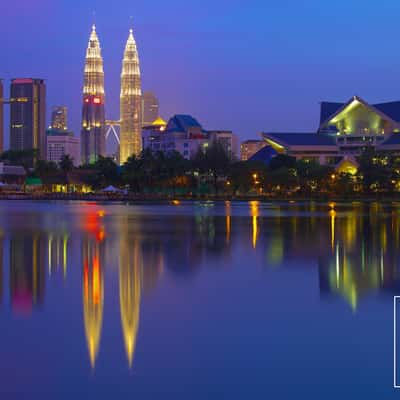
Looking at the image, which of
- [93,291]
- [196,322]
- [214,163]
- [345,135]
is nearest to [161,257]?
[93,291]

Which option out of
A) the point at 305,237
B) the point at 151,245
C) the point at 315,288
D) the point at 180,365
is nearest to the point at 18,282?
the point at 315,288

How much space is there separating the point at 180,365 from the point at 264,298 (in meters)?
4.63

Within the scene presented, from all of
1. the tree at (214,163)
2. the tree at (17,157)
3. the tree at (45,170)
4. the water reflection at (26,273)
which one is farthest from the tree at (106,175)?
the water reflection at (26,273)

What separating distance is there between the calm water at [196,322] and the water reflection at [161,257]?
5 cm

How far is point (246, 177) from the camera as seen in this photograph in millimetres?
80625

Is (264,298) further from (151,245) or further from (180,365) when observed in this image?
(151,245)

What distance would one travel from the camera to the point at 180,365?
326 inches

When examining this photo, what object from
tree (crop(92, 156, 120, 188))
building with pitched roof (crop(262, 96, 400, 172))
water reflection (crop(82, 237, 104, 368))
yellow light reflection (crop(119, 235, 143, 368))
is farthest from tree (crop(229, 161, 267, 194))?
water reflection (crop(82, 237, 104, 368))

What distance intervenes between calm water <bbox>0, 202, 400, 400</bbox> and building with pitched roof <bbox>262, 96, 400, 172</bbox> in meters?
76.9

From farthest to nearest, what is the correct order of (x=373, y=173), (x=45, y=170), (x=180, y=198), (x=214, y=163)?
(x=45, y=170) < (x=214, y=163) < (x=180, y=198) < (x=373, y=173)

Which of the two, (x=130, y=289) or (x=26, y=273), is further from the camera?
(x=26, y=273)

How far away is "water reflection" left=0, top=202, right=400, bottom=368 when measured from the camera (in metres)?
12.4

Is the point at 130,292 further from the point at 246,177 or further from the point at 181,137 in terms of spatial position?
the point at 181,137

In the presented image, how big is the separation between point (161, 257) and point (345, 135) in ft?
273
